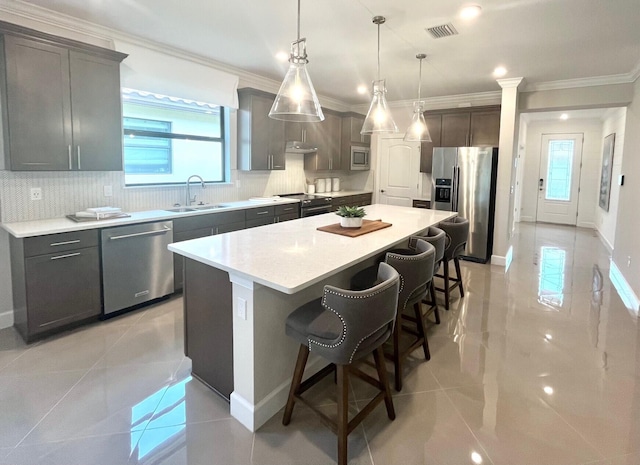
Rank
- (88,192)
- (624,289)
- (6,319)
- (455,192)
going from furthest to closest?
(455,192)
(624,289)
(88,192)
(6,319)

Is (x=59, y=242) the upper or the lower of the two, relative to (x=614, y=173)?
lower

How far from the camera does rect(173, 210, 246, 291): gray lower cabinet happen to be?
12.5ft

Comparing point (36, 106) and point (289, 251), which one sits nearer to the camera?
point (289, 251)

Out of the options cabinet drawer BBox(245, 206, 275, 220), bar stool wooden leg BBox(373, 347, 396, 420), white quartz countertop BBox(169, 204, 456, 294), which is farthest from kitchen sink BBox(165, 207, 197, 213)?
bar stool wooden leg BBox(373, 347, 396, 420)

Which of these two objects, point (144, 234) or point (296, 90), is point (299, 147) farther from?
point (296, 90)

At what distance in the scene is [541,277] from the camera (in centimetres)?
492

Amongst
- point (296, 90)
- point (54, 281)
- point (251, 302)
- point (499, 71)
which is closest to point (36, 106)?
point (54, 281)

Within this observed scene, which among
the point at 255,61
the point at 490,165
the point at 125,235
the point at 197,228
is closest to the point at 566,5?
the point at 490,165

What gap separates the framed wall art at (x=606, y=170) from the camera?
7043 mm

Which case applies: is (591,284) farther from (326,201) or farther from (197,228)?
(197,228)

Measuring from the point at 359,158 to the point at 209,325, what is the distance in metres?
5.18

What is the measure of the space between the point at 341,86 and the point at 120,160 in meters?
3.43

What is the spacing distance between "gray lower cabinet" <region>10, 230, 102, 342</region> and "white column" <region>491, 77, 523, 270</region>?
16.4ft

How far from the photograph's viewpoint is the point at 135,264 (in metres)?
3.45
